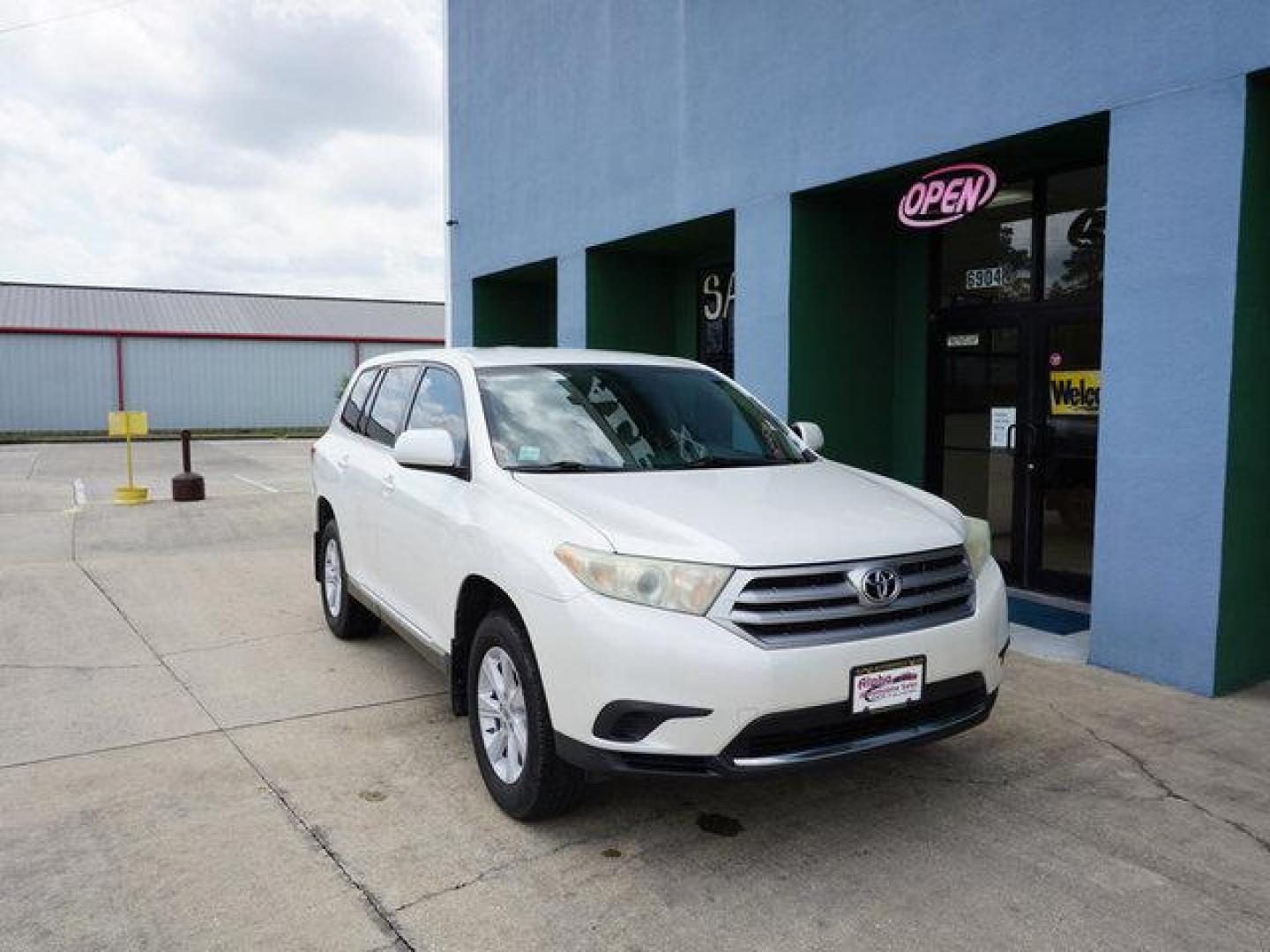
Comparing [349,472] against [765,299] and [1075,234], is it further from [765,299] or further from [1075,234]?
[1075,234]

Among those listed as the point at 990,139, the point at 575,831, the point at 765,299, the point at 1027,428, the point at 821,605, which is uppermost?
the point at 990,139

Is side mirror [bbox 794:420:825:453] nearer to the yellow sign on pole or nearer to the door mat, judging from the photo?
the door mat

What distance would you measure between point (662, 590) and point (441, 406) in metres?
2.02

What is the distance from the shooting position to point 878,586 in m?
3.40

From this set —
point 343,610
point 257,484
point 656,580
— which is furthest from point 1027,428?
point 257,484

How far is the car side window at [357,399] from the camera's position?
20.1 feet

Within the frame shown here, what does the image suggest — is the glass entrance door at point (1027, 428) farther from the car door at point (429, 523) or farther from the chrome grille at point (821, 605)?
the car door at point (429, 523)

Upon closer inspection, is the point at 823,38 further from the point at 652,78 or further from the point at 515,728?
the point at 515,728

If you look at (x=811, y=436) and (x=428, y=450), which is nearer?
(x=428, y=450)

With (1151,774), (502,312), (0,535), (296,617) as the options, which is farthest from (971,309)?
(0,535)

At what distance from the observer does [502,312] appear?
549 inches

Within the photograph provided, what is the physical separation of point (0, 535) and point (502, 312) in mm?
6477

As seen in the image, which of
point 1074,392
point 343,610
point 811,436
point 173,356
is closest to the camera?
→ point 811,436

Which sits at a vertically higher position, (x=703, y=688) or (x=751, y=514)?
(x=751, y=514)
